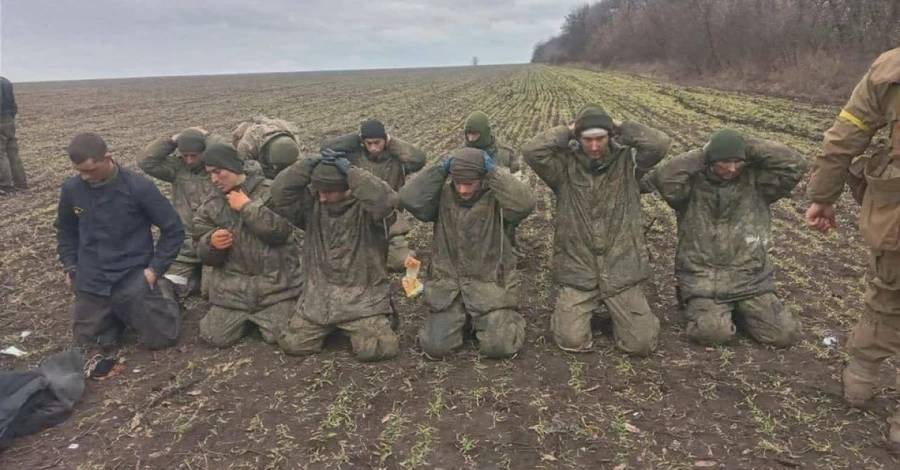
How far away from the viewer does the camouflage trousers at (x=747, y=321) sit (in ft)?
15.5

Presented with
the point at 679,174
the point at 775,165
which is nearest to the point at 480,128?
the point at 679,174

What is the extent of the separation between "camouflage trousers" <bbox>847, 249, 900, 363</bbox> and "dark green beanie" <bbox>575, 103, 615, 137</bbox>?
1.85 meters

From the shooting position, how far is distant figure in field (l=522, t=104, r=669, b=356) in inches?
191

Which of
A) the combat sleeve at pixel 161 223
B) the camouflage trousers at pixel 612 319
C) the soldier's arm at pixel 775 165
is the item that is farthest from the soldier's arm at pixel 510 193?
the combat sleeve at pixel 161 223

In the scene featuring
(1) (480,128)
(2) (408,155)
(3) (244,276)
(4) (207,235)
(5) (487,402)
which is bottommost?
(5) (487,402)

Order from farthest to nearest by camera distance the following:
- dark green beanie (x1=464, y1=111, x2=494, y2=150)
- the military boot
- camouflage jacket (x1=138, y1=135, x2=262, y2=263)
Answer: dark green beanie (x1=464, y1=111, x2=494, y2=150)
camouflage jacket (x1=138, y1=135, x2=262, y2=263)
the military boot

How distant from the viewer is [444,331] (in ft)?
15.9

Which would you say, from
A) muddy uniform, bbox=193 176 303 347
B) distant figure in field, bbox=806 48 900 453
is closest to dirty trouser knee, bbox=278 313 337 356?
muddy uniform, bbox=193 176 303 347

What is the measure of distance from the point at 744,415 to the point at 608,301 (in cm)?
134

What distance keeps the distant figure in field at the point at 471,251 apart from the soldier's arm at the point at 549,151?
0.79 ft

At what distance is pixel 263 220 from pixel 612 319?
2.72 metres

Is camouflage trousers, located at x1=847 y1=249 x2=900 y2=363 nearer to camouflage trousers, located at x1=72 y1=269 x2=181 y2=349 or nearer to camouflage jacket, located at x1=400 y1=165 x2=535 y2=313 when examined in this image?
camouflage jacket, located at x1=400 y1=165 x2=535 y2=313

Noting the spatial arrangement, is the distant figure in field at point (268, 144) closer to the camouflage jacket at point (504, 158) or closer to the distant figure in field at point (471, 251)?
the distant figure in field at point (471, 251)

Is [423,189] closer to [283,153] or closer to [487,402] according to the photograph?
[487,402]
